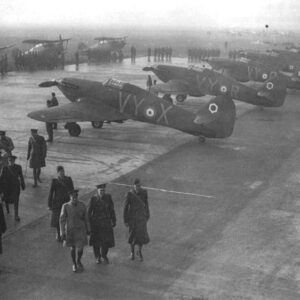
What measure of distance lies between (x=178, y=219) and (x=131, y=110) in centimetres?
855

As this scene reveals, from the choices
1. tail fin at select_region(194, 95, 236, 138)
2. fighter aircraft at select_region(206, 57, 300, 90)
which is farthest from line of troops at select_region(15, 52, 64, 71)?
tail fin at select_region(194, 95, 236, 138)

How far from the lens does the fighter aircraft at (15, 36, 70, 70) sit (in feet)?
145

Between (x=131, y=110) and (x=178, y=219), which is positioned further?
(x=131, y=110)

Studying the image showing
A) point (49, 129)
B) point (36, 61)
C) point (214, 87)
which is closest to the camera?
point (49, 129)

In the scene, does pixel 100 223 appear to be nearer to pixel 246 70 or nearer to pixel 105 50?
pixel 246 70

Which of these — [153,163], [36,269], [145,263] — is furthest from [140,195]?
[153,163]

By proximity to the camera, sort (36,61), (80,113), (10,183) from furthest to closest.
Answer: (36,61), (80,113), (10,183)

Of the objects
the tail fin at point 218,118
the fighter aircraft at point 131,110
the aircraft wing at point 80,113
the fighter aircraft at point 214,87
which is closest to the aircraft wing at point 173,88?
the fighter aircraft at point 214,87

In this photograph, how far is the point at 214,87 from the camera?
26.5 m

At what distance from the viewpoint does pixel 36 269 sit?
8.39 m

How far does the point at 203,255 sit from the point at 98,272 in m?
1.91

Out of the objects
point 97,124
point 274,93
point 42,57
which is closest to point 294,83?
point 274,93

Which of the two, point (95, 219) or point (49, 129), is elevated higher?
point (95, 219)

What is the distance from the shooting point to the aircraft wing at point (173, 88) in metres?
26.3
